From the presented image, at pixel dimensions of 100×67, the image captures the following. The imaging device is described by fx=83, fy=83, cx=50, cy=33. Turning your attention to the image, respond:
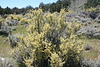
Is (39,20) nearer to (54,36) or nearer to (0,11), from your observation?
(54,36)

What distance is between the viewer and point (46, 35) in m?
3.01

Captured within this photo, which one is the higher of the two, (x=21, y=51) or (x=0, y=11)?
(x=0, y=11)

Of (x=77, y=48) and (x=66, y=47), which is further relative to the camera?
(x=77, y=48)

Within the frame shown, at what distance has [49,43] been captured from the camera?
8.20ft

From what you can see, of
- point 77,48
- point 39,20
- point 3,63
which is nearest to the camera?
point 77,48

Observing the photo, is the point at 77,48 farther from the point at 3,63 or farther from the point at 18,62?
the point at 3,63

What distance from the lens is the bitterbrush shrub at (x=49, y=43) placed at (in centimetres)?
251

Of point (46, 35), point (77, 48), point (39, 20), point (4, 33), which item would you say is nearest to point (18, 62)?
point (46, 35)

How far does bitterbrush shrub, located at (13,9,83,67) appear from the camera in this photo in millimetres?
2514

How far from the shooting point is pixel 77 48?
2.68m

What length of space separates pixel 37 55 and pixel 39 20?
1.49 meters

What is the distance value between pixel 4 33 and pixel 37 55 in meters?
6.91

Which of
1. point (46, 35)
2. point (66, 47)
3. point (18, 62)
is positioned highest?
point (46, 35)

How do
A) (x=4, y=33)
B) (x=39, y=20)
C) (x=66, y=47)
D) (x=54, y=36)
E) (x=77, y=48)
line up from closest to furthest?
1. (x=66, y=47)
2. (x=77, y=48)
3. (x=54, y=36)
4. (x=39, y=20)
5. (x=4, y=33)
